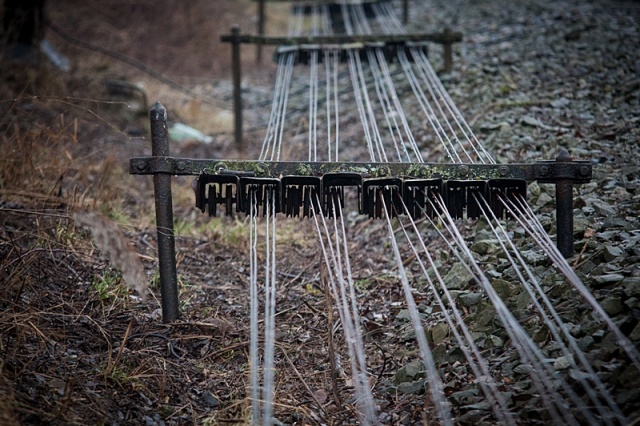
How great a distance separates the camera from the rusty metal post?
2.92 m

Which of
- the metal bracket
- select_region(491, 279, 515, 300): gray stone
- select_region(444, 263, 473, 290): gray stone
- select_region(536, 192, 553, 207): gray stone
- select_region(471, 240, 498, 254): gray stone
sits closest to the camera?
the metal bracket

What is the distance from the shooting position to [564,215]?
9.48 ft

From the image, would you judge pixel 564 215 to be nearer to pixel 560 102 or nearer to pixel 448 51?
pixel 560 102

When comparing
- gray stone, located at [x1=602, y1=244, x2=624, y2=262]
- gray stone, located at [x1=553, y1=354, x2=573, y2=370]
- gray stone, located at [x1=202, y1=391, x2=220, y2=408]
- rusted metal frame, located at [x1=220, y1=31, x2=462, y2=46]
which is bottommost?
gray stone, located at [x1=202, y1=391, x2=220, y2=408]

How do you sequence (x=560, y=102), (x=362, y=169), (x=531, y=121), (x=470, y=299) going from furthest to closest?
(x=560, y=102) → (x=531, y=121) → (x=470, y=299) → (x=362, y=169)

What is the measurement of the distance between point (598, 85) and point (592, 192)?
6.63ft

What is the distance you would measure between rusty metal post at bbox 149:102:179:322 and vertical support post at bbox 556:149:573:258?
→ 1735mm

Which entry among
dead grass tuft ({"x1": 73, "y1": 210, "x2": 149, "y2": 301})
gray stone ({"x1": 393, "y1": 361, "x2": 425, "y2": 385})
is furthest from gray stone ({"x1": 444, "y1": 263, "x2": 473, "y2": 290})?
dead grass tuft ({"x1": 73, "y1": 210, "x2": 149, "y2": 301})

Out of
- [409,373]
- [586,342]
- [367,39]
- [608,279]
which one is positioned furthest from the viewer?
[367,39]

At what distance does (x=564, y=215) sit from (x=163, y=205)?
180cm

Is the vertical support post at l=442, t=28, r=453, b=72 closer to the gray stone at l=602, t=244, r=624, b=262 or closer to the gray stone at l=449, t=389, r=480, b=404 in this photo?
the gray stone at l=602, t=244, r=624, b=262

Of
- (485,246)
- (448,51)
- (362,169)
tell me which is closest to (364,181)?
(362,169)

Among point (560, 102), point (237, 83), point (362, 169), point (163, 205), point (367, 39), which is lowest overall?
point (163, 205)

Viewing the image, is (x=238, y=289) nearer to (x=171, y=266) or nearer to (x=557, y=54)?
(x=171, y=266)
